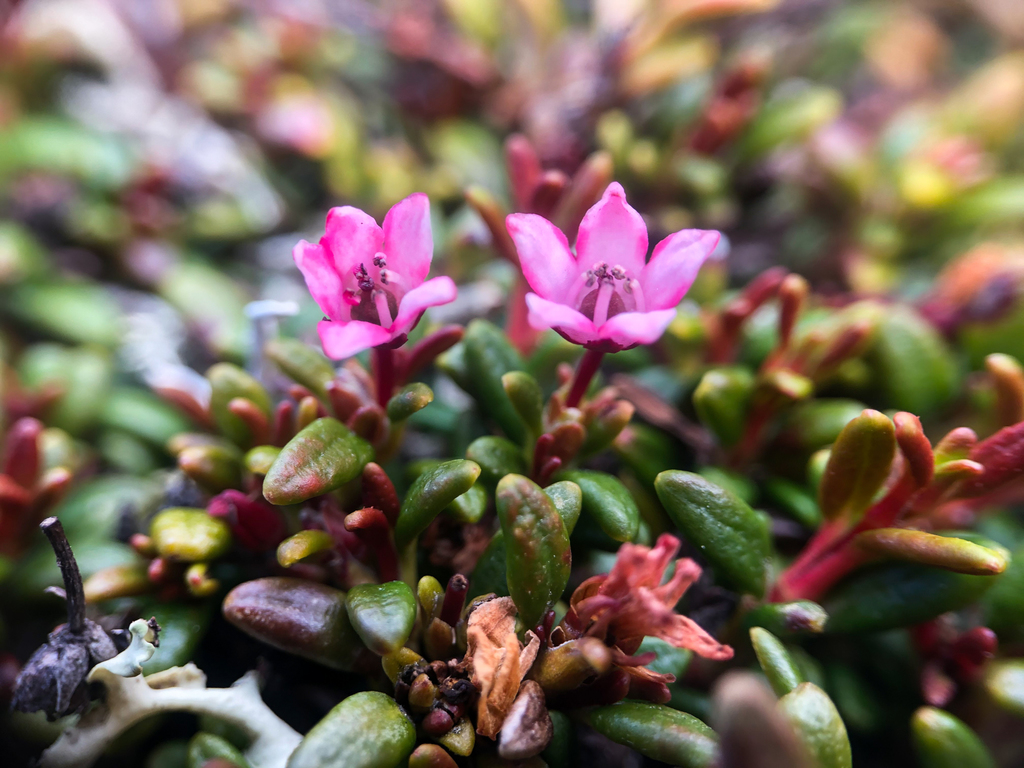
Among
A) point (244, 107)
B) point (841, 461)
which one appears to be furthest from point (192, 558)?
point (244, 107)

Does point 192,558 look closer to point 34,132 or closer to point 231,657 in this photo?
point 231,657

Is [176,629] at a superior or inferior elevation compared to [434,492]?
inferior

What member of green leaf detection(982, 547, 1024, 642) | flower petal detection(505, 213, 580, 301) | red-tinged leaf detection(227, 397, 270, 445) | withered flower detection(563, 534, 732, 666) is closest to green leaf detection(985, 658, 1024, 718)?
green leaf detection(982, 547, 1024, 642)

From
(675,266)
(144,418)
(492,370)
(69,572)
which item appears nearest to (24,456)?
(144,418)

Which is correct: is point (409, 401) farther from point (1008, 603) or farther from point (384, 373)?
point (1008, 603)

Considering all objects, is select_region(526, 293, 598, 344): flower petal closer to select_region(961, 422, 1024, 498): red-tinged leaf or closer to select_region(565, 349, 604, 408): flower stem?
select_region(565, 349, 604, 408): flower stem

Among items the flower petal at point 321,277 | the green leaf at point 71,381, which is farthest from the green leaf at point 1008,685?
the green leaf at point 71,381

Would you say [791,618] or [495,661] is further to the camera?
[791,618]
